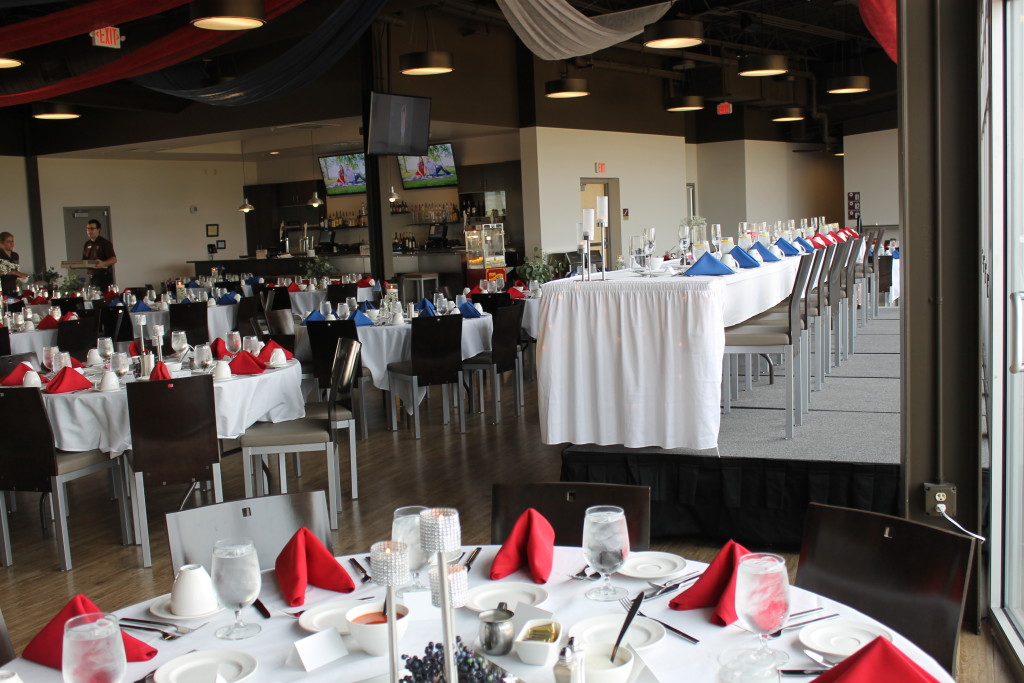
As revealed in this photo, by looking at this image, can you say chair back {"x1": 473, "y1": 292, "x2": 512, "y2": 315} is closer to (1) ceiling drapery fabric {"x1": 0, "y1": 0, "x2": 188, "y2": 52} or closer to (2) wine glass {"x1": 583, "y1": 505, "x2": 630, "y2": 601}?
(1) ceiling drapery fabric {"x1": 0, "y1": 0, "x2": 188, "y2": 52}

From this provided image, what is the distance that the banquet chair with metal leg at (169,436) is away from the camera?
14.7 ft

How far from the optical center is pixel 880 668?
1455 millimetres

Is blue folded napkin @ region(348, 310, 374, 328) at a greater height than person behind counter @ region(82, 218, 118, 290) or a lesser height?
lesser

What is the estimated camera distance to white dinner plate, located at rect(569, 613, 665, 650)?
1755 millimetres

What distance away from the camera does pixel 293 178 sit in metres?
A: 18.6

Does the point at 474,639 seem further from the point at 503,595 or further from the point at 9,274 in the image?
the point at 9,274

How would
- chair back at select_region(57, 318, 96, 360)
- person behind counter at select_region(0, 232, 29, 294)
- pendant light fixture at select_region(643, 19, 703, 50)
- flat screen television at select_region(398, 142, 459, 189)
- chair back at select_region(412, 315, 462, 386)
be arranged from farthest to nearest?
flat screen television at select_region(398, 142, 459, 189), person behind counter at select_region(0, 232, 29, 294), pendant light fixture at select_region(643, 19, 703, 50), chair back at select_region(57, 318, 96, 360), chair back at select_region(412, 315, 462, 386)

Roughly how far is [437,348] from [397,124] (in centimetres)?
543

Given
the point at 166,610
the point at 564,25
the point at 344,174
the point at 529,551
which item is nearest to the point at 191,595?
the point at 166,610

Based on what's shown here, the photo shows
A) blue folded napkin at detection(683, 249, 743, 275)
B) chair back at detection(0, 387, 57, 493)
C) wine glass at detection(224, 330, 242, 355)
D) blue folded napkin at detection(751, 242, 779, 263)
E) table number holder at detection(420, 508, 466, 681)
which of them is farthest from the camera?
blue folded napkin at detection(751, 242, 779, 263)

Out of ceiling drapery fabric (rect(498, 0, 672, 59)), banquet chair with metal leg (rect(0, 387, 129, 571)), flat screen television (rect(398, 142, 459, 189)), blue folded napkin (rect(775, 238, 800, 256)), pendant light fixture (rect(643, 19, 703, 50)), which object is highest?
pendant light fixture (rect(643, 19, 703, 50))

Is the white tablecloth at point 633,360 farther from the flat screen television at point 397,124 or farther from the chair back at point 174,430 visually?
the flat screen television at point 397,124

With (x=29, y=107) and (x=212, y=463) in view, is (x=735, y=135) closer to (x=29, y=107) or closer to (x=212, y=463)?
(x=29, y=107)

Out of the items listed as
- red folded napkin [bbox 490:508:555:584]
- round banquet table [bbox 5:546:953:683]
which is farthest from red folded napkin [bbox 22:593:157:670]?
red folded napkin [bbox 490:508:555:584]
